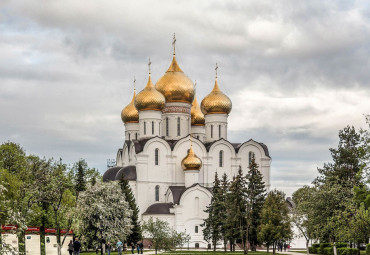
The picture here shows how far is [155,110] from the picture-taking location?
215 ft

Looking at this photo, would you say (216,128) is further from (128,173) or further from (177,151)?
(128,173)

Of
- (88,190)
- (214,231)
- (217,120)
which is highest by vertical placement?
(217,120)

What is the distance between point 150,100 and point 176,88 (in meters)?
3.88

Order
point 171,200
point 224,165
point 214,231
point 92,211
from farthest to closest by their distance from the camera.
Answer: point 224,165 < point 171,200 < point 214,231 < point 92,211

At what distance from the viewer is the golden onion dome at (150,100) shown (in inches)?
2566

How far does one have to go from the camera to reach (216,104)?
6856 cm

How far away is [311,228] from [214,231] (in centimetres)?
1402

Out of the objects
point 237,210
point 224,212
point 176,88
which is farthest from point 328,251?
point 176,88

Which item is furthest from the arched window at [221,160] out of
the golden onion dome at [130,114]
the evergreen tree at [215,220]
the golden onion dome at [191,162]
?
the golden onion dome at [130,114]

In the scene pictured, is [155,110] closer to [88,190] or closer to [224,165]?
[224,165]

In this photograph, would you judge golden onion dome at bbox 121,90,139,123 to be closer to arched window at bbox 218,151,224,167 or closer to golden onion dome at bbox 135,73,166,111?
Answer: golden onion dome at bbox 135,73,166,111

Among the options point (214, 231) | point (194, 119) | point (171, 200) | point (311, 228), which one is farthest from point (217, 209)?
point (194, 119)

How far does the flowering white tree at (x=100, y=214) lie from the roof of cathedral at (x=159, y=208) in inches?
992

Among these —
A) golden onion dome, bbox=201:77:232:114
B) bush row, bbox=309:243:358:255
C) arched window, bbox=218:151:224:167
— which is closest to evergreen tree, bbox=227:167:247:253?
bush row, bbox=309:243:358:255
